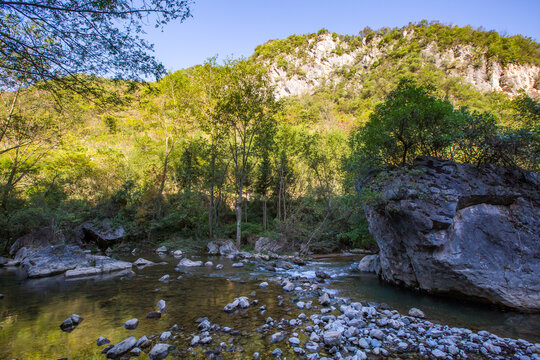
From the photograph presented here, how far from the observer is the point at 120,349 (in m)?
4.26

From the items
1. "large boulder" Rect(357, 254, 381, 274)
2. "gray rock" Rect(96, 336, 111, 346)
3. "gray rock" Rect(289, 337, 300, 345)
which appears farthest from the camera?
"large boulder" Rect(357, 254, 381, 274)

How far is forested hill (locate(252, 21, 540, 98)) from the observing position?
70.5m

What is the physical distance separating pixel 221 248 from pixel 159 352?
53.6ft

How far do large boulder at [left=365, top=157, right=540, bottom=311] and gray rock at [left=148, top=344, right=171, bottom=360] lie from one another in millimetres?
7711

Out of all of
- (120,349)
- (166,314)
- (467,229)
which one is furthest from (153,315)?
(467,229)

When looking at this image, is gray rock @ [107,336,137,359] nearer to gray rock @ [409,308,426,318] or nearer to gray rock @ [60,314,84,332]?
gray rock @ [60,314,84,332]

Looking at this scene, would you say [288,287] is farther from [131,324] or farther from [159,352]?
[159,352]

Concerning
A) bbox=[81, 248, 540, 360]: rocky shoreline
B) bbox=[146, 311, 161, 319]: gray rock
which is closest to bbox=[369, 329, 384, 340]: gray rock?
bbox=[81, 248, 540, 360]: rocky shoreline

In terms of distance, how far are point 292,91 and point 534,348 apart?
10390 cm

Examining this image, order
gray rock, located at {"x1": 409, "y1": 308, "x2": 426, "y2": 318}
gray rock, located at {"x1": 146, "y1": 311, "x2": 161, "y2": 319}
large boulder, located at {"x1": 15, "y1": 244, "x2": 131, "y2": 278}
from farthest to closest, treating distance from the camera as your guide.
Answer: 1. large boulder, located at {"x1": 15, "y1": 244, "x2": 131, "y2": 278}
2. gray rock, located at {"x1": 409, "y1": 308, "x2": 426, "y2": 318}
3. gray rock, located at {"x1": 146, "y1": 311, "x2": 161, "y2": 319}

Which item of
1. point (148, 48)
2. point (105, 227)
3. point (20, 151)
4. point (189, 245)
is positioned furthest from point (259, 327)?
point (20, 151)

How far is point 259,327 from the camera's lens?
216 inches

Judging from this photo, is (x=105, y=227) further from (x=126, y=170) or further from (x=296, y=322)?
(x=296, y=322)

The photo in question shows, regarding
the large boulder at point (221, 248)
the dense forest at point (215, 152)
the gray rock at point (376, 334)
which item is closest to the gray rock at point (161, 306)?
the gray rock at point (376, 334)
